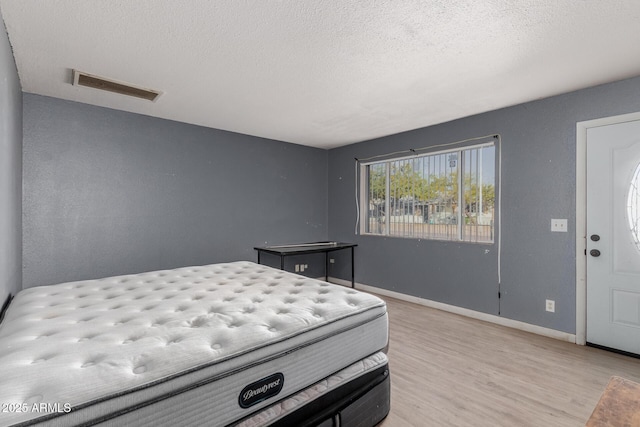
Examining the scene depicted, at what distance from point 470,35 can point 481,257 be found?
2.40 meters

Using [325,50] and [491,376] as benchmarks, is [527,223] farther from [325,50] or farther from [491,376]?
[325,50]

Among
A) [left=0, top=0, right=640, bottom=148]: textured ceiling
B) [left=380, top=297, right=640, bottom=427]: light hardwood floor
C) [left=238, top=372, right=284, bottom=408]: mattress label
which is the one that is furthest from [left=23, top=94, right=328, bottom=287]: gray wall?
[left=238, top=372, right=284, bottom=408]: mattress label

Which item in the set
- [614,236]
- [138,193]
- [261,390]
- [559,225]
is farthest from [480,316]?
[138,193]

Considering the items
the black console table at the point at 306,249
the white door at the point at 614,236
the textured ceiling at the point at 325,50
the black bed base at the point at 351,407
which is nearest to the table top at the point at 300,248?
the black console table at the point at 306,249

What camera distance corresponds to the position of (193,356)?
1.02 meters

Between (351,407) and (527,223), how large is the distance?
268cm

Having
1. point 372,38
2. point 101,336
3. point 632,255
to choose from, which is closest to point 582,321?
point 632,255

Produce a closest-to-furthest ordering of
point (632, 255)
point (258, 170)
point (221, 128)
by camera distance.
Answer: point (632, 255) < point (221, 128) < point (258, 170)

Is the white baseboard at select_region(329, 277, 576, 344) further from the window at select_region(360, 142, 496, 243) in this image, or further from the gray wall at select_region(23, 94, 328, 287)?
the gray wall at select_region(23, 94, 328, 287)

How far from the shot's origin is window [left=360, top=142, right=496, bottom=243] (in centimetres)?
340

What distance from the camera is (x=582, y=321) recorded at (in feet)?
8.77

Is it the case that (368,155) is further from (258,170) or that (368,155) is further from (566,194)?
(566,194)

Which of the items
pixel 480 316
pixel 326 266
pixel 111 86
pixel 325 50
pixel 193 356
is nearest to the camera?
pixel 193 356

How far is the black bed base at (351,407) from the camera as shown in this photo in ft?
4.12
